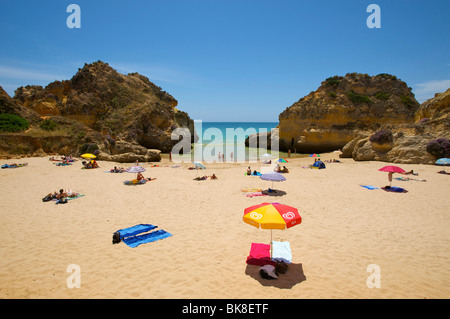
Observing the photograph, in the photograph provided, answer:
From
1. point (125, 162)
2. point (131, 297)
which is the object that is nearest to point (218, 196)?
point (131, 297)

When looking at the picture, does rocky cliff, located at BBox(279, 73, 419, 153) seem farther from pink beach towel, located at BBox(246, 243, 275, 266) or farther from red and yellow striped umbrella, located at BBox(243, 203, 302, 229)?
red and yellow striped umbrella, located at BBox(243, 203, 302, 229)

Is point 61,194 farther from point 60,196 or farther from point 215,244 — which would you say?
point 215,244

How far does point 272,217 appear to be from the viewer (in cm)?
584

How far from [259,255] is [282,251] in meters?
0.73

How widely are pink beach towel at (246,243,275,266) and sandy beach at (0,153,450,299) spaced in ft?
0.80

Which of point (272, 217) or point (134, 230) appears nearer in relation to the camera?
point (272, 217)

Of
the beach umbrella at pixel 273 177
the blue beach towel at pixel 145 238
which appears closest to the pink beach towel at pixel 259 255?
the blue beach towel at pixel 145 238

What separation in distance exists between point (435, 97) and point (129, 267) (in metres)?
36.9

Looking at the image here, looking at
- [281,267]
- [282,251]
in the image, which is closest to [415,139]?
[282,251]

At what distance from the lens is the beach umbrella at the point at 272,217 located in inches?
223

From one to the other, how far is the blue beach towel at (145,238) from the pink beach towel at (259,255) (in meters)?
3.01

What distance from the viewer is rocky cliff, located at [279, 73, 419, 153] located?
123ft
